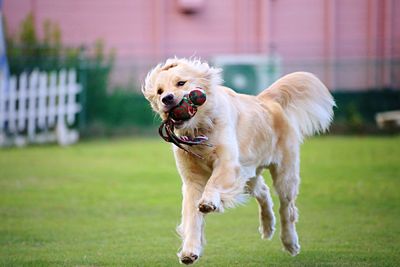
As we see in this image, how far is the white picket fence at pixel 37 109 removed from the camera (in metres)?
18.6

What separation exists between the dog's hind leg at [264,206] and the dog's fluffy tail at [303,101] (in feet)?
2.33

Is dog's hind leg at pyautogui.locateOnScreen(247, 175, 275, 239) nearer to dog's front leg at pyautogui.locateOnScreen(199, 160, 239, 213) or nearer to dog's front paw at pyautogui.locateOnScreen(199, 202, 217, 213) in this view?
dog's front leg at pyautogui.locateOnScreen(199, 160, 239, 213)

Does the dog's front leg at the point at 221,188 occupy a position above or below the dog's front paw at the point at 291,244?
above

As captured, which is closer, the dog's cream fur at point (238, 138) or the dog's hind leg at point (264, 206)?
the dog's cream fur at point (238, 138)

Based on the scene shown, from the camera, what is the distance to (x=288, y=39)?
24250mm

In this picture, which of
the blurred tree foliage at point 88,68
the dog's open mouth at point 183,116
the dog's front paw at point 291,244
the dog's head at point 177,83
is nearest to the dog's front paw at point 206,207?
the dog's open mouth at point 183,116

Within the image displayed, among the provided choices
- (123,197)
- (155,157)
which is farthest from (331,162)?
(123,197)

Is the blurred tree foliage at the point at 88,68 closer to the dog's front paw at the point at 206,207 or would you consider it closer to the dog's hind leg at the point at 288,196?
the dog's hind leg at the point at 288,196

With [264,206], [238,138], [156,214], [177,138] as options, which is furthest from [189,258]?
[156,214]

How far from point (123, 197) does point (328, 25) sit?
49.3 feet

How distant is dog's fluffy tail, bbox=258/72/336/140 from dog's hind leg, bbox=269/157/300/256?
477 millimetres

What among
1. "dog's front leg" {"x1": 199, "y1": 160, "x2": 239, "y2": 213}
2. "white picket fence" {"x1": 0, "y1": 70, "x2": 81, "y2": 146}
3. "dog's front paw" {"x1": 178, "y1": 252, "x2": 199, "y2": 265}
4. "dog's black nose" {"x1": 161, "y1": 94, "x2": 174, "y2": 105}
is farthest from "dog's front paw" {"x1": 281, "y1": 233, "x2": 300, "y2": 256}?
"white picket fence" {"x1": 0, "y1": 70, "x2": 81, "y2": 146}

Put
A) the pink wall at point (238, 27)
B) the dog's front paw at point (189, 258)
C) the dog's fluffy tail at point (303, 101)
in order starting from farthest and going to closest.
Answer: the pink wall at point (238, 27) → the dog's fluffy tail at point (303, 101) → the dog's front paw at point (189, 258)

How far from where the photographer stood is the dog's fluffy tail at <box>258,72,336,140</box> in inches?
309
